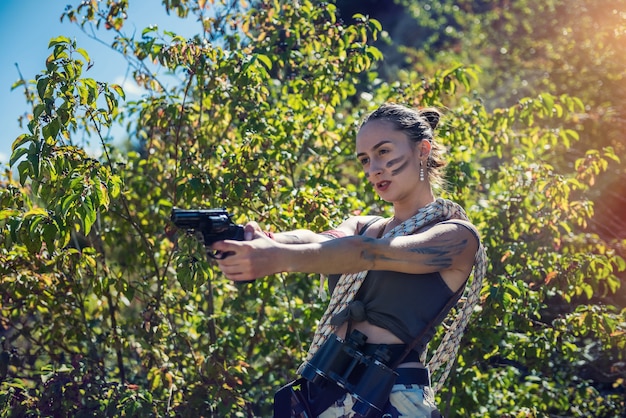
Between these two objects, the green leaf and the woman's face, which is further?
the green leaf

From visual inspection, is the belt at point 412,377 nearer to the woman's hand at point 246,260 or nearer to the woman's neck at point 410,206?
the woman's neck at point 410,206

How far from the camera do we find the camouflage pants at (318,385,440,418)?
7.01ft

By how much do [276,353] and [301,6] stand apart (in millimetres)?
2039

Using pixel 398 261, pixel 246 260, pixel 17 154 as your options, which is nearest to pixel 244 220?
pixel 17 154

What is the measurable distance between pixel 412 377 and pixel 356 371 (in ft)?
0.59

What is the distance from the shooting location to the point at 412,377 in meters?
2.19

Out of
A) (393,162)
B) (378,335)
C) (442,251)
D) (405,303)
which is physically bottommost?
(378,335)

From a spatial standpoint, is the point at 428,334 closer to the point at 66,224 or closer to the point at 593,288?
the point at 66,224

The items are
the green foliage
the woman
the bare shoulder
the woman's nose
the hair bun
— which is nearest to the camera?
the woman

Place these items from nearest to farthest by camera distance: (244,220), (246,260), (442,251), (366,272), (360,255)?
(246,260), (360,255), (442,251), (366,272), (244,220)

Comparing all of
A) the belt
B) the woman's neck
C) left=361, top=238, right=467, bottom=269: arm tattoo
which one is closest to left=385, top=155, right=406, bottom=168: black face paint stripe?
the woman's neck

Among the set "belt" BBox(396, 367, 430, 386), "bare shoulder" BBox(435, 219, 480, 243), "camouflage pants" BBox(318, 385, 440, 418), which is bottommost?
"camouflage pants" BBox(318, 385, 440, 418)

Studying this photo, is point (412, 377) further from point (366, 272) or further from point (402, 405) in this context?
point (366, 272)

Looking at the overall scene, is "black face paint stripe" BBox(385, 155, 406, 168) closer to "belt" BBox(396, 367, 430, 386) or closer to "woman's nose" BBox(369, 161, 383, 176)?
"woman's nose" BBox(369, 161, 383, 176)
